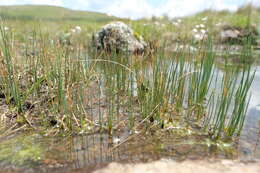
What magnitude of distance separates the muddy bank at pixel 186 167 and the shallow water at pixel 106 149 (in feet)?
0.20

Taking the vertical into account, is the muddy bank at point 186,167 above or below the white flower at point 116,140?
below

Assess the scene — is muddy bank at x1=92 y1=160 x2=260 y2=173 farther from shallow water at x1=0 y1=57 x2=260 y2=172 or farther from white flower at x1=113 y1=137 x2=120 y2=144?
white flower at x1=113 y1=137 x2=120 y2=144

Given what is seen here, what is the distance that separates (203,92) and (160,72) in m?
0.48

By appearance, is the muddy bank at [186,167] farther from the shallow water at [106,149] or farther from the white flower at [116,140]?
the white flower at [116,140]

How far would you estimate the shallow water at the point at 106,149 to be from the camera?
4.80 ft

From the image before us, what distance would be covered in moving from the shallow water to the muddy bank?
61 mm

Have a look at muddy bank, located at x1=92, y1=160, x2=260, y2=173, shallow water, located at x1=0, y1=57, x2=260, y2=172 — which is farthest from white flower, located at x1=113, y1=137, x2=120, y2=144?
muddy bank, located at x1=92, y1=160, x2=260, y2=173

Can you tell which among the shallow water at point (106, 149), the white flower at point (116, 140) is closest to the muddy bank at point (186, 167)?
the shallow water at point (106, 149)

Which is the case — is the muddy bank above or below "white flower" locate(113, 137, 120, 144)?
below

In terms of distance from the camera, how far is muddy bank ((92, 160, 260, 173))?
1379mm

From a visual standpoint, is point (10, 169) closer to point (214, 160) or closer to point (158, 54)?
point (214, 160)

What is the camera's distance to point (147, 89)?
220cm

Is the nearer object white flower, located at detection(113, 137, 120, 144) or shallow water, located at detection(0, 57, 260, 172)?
shallow water, located at detection(0, 57, 260, 172)

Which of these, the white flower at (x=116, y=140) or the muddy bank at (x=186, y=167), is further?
the white flower at (x=116, y=140)
